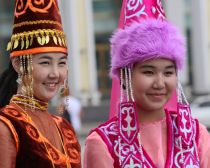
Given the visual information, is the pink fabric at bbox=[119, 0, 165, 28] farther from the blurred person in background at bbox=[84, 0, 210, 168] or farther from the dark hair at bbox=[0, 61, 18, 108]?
the dark hair at bbox=[0, 61, 18, 108]

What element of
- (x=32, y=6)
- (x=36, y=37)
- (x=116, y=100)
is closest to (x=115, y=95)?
(x=116, y=100)

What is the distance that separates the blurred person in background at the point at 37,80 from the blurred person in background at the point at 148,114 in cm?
21

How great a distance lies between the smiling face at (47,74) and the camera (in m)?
3.64

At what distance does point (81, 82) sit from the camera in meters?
21.8

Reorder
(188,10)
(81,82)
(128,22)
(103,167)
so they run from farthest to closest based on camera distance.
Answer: (188,10) → (81,82) → (128,22) → (103,167)

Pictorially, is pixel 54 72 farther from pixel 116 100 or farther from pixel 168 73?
pixel 168 73

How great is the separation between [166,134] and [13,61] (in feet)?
2.86

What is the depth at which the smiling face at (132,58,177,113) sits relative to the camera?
3555 mm

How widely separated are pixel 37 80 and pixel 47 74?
60 mm

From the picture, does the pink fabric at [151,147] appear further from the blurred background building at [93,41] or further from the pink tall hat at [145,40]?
the blurred background building at [93,41]

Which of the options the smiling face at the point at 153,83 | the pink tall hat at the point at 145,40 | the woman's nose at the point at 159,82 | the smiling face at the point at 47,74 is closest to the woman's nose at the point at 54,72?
the smiling face at the point at 47,74

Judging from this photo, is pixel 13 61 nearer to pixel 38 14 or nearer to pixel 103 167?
pixel 38 14

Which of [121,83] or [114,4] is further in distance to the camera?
[114,4]

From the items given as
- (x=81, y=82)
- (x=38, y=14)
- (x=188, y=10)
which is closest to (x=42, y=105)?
(x=38, y=14)
